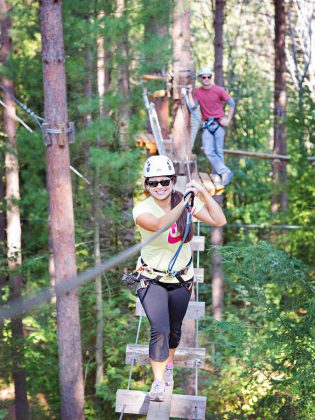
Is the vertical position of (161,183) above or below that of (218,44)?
below

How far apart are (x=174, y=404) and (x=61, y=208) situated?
14.1ft

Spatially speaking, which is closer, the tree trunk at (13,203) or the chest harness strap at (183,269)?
the chest harness strap at (183,269)

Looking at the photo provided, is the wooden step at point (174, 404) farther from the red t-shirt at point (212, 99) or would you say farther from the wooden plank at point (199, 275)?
the red t-shirt at point (212, 99)

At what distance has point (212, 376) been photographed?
35.9 ft

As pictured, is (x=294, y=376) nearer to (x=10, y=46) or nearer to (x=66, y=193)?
(x=66, y=193)

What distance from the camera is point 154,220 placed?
3863mm

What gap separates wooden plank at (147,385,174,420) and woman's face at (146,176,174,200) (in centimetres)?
127

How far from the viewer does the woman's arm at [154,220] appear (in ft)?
12.5

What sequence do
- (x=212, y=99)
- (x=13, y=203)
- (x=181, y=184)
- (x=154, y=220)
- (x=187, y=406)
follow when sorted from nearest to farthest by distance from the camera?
(x=154, y=220)
(x=187, y=406)
(x=181, y=184)
(x=212, y=99)
(x=13, y=203)

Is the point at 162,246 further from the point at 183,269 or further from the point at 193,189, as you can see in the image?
the point at 193,189

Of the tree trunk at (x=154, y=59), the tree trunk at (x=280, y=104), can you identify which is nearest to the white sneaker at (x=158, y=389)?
the tree trunk at (x=154, y=59)

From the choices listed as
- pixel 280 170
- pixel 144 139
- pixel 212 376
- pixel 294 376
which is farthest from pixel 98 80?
pixel 294 376

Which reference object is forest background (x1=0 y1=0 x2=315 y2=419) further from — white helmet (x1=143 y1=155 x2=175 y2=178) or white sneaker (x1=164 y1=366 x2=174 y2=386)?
white helmet (x1=143 y1=155 x2=175 y2=178)

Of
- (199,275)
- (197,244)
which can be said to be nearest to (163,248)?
(199,275)
